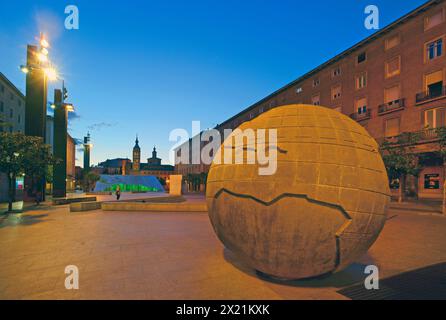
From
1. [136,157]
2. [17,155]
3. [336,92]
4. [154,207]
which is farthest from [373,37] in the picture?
[136,157]

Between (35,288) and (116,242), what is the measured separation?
400 centimetres

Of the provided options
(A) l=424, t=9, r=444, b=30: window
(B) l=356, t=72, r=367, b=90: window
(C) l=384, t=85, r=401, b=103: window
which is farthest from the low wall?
(A) l=424, t=9, r=444, b=30: window

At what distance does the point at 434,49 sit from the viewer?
28250 mm

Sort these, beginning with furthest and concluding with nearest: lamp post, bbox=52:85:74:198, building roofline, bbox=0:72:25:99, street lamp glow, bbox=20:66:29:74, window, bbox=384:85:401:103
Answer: building roofline, bbox=0:72:25:99
window, bbox=384:85:401:103
lamp post, bbox=52:85:74:198
street lamp glow, bbox=20:66:29:74

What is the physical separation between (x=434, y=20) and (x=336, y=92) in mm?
14465

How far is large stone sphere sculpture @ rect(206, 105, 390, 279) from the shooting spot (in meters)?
4.39

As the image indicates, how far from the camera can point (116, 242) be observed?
9.03m

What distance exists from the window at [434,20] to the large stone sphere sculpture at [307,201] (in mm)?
34764

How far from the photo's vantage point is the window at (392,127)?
104 ft

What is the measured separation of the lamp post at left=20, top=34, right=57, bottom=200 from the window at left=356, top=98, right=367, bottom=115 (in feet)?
131

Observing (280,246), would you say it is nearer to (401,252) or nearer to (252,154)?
(252,154)

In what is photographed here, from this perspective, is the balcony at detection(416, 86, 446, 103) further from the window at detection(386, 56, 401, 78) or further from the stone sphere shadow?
the stone sphere shadow

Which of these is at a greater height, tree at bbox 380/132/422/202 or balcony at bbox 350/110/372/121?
balcony at bbox 350/110/372/121

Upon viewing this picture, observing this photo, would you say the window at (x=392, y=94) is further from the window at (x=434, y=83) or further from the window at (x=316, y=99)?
the window at (x=316, y=99)
